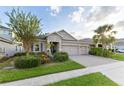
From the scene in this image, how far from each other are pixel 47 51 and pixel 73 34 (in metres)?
1.75

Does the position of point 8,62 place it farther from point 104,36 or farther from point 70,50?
point 104,36

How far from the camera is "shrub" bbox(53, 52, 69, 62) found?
26.5 feet

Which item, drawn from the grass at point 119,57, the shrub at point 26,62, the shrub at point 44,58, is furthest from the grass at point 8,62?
the grass at point 119,57

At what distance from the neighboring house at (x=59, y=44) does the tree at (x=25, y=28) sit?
38cm

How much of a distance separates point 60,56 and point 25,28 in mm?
2330

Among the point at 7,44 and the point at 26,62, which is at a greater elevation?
the point at 7,44

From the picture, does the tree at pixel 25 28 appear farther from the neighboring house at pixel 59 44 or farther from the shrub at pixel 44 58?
the shrub at pixel 44 58

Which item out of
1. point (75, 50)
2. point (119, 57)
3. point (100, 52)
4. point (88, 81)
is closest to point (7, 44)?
point (75, 50)

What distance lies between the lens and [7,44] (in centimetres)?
927

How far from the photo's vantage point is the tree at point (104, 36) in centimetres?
916

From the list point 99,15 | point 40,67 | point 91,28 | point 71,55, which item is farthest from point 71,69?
point 99,15

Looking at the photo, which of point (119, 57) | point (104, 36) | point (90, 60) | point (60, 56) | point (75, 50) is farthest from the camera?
point (104, 36)

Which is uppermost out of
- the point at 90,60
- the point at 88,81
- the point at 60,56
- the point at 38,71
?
the point at 60,56

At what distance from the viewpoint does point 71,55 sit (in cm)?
853
